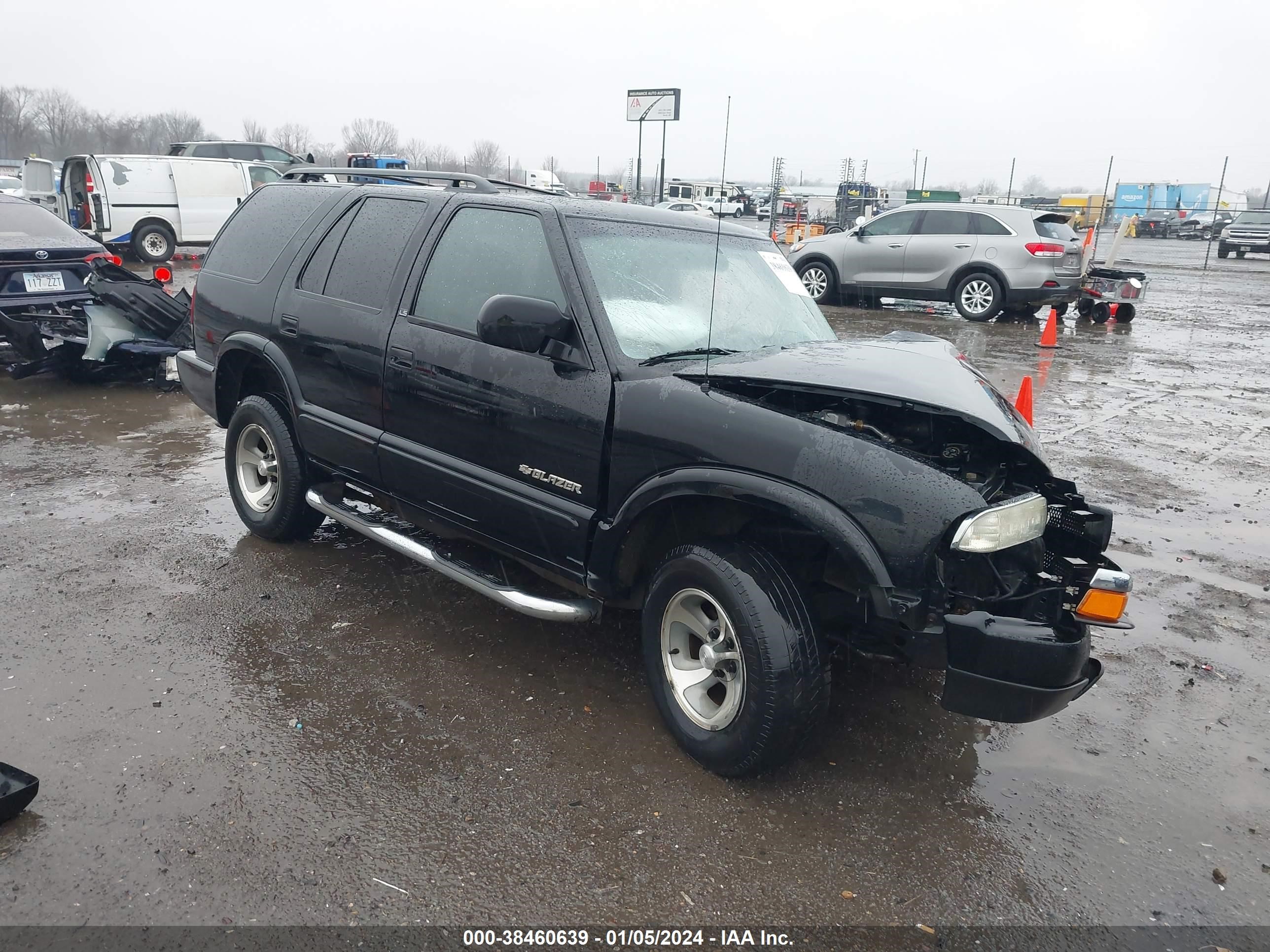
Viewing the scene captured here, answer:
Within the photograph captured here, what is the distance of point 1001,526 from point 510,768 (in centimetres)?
181

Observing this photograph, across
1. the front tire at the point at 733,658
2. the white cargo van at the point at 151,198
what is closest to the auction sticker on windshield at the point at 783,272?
the front tire at the point at 733,658

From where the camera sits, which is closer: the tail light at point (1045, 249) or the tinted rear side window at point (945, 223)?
the tail light at point (1045, 249)

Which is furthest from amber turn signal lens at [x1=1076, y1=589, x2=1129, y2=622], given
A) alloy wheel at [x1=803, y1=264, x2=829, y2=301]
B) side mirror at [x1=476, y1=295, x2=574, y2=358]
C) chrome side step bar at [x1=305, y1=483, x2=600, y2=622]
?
alloy wheel at [x1=803, y1=264, x2=829, y2=301]

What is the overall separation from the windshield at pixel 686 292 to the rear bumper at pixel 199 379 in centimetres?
279

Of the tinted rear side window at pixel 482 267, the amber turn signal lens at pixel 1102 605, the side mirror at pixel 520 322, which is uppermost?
the tinted rear side window at pixel 482 267

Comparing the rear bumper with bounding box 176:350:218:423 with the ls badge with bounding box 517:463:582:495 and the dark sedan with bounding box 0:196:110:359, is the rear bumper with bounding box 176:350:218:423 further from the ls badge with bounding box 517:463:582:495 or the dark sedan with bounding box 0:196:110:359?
the dark sedan with bounding box 0:196:110:359

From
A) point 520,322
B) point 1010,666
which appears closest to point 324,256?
point 520,322

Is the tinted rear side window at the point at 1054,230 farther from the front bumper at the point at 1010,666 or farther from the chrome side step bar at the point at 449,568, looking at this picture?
the front bumper at the point at 1010,666

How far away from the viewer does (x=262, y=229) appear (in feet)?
16.8

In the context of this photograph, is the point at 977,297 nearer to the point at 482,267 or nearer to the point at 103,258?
the point at 103,258

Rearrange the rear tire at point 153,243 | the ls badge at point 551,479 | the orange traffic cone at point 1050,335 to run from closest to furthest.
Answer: the ls badge at point 551,479 → the orange traffic cone at point 1050,335 → the rear tire at point 153,243

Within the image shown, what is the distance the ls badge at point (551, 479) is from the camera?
3.39 meters

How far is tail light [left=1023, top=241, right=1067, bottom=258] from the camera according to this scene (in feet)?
46.0

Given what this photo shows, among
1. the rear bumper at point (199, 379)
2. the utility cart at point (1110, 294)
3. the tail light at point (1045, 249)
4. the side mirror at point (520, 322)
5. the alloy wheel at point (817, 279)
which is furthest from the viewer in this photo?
the alloy wheel at point (817, 279)
